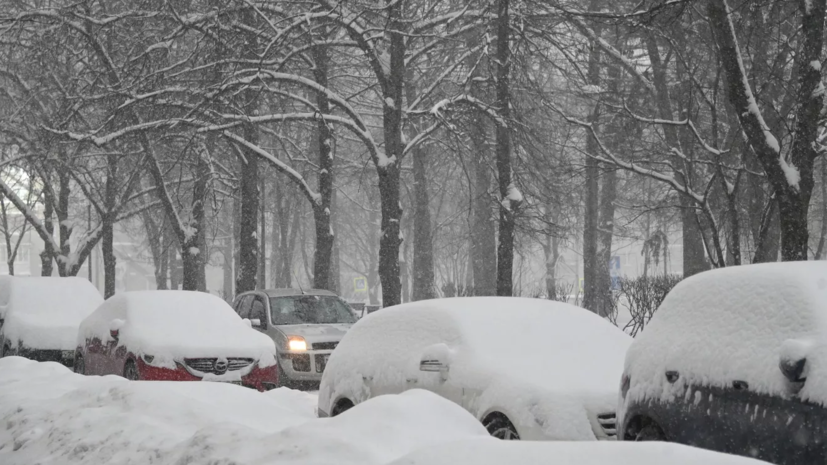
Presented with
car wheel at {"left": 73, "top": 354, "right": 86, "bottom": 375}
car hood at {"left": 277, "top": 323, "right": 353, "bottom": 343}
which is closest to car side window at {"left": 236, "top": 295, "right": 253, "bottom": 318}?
car hood at {"left": 277, "top": 323, "right": 353, "bottom": 343}

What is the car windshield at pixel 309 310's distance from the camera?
53.0 ft

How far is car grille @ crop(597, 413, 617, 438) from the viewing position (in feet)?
23.5

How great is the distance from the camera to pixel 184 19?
1922 cm

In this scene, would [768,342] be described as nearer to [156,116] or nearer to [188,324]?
[188,324]

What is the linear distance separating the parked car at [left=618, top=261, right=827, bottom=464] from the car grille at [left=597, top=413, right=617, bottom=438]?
48cm

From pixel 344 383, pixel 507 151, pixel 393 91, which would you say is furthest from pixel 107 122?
A: pixel 344 383

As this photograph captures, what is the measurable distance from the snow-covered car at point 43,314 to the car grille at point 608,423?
11536 millimetres

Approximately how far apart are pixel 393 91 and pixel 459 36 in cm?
266

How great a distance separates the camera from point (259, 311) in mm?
16422

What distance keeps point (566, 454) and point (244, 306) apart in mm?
14256

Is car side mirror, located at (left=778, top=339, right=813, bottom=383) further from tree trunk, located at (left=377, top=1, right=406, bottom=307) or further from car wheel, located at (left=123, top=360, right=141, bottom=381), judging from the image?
tree trunk, located at (left=377, top=1, right=406, bottom=307)

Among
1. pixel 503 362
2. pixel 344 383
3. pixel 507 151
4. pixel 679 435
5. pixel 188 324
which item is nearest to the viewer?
pixel 679 435

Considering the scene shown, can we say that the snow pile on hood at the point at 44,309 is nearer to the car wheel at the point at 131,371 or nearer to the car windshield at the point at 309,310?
the car windshield at the point at 309,310

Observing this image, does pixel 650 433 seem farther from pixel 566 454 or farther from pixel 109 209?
pixel 109 209
